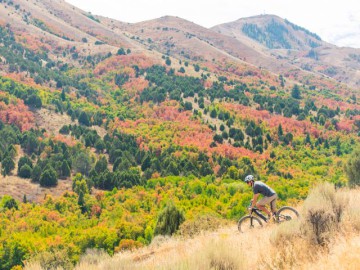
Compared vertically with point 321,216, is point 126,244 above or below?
below

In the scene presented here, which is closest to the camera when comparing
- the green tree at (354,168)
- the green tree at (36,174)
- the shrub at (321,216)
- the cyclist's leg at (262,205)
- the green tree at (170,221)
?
the shrub at (321,216)

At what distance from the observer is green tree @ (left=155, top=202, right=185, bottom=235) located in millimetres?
26641

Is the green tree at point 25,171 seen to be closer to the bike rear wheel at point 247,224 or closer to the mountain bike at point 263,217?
the bike rear wheel at point 247,224

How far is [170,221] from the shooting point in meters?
26.8

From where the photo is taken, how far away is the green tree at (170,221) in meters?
26.6

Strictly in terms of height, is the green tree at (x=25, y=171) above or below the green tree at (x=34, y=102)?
below

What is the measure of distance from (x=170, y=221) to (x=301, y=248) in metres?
19.9

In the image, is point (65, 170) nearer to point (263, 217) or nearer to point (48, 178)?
point (48, 178)

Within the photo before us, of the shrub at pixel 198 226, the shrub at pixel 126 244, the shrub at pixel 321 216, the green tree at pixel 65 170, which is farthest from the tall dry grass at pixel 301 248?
the green tree at pixel 65 170

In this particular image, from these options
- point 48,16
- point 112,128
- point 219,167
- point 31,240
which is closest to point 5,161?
point 31,240

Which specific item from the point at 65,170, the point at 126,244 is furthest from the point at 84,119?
the point at 126,244

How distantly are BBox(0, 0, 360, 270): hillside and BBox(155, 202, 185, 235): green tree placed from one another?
346 millimetres

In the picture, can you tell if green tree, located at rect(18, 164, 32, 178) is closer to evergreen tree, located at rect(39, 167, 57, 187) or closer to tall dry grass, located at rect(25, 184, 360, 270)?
evergreen tree, located at rect(39, 167, 57, 187)

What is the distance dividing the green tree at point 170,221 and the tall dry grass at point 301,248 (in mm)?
17259
